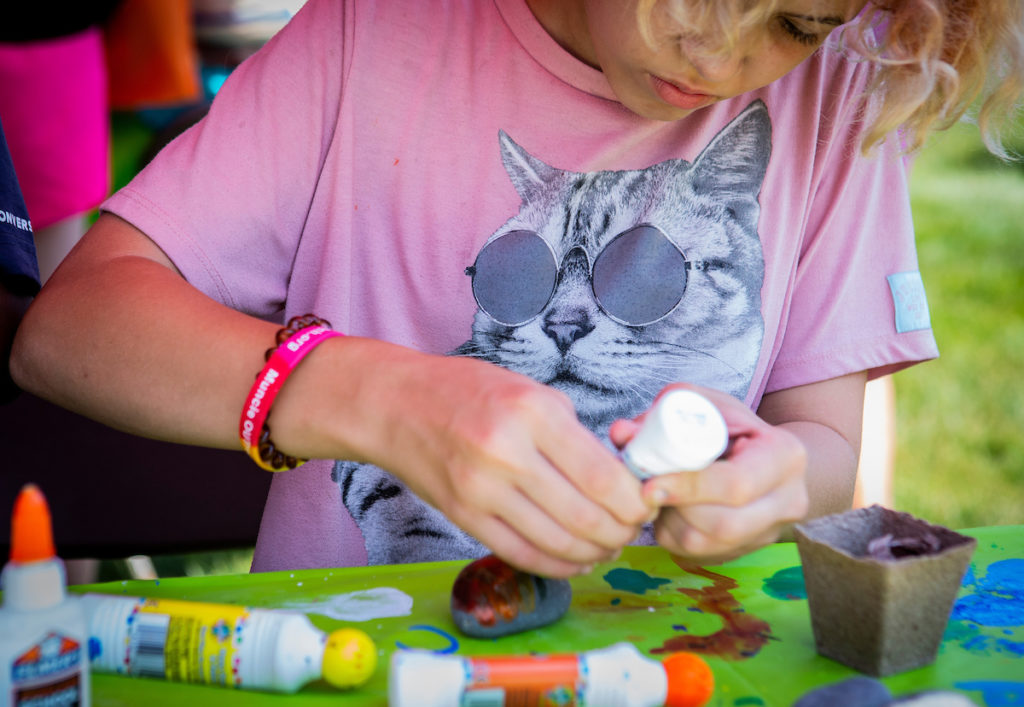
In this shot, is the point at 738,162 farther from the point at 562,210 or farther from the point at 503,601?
the point at 503,601

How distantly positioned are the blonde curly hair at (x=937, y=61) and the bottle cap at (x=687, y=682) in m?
0.70

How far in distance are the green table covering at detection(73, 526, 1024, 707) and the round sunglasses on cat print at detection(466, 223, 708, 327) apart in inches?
11.8

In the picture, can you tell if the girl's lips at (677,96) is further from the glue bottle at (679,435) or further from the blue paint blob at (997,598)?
the blue paint blob at (997,598)

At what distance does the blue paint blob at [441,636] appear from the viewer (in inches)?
29.0

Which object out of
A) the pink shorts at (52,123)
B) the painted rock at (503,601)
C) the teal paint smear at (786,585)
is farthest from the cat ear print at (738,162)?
the pink shorts at (52,123)

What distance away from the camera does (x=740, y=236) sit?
3.75 ft

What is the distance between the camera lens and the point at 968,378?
133 inches

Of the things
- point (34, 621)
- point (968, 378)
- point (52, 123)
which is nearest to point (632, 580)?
point (34, 621)

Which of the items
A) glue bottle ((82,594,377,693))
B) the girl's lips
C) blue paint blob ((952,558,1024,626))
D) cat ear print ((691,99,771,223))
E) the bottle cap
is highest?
the girl's lips

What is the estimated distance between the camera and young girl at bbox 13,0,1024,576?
95 centimetres

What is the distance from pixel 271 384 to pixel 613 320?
0.47m

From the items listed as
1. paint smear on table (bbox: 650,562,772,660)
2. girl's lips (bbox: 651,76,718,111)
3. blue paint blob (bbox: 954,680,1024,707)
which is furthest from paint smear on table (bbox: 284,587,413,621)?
girl's lips (bbox: 651,76,718,111)

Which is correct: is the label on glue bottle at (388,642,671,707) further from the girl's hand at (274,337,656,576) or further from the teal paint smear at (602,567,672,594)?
the teal paint smear at (602,567,672,594)

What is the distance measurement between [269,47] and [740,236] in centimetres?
61
